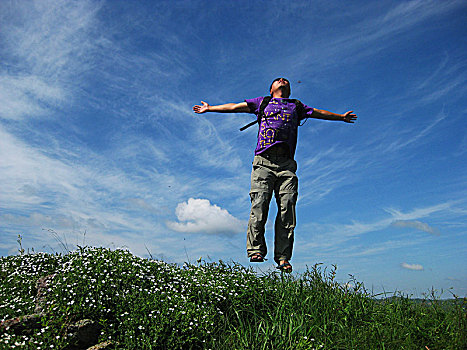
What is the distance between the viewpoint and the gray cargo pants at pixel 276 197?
24.0 ft

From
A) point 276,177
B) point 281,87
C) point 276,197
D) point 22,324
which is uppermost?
point 281,87

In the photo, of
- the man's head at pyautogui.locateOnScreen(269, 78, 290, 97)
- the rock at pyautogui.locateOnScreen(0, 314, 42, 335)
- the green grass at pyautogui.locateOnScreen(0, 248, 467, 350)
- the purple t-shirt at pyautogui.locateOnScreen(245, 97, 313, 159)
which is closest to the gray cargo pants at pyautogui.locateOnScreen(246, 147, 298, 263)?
the purple t-shirt at pyautogui.locateOnScreen(245, 97, 313, 159)

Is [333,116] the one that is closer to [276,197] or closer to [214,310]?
[276,197]

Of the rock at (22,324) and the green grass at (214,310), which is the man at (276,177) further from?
the rock at (22,324)

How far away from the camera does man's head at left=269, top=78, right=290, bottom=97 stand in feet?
26.4

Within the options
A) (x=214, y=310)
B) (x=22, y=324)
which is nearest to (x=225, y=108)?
(x=214, y=310)

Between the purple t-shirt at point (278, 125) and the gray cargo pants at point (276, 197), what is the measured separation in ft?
0.58

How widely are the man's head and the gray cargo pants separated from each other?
1.31m

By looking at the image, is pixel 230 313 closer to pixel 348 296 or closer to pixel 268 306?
pixel 268 306

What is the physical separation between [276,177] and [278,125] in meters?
1.02

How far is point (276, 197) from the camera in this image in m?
7.65

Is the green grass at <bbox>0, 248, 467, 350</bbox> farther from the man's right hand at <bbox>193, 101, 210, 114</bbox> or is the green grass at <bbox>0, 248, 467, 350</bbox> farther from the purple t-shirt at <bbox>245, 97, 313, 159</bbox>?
the man's right hand at <bbox>193, 101, 210, 114</bbox>

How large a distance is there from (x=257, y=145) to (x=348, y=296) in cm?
332

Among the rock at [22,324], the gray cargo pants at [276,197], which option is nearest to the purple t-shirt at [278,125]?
the gray cargo pants at [276,197]
